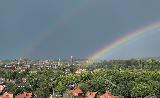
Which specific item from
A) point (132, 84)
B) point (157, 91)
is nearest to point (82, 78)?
point (132, 84)

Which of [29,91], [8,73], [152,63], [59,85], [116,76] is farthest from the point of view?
[152,63]

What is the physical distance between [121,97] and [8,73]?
44.5m

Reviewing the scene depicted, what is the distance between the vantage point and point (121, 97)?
51.2 meters

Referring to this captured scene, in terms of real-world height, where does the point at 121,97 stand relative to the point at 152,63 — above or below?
below

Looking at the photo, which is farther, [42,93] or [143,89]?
[143,89]

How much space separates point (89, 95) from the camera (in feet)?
176

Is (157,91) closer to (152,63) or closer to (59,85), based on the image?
(59,85)

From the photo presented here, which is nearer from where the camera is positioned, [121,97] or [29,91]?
[121,97]

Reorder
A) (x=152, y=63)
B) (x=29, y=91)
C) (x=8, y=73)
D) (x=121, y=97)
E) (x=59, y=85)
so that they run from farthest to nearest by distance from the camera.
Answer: (x=152, y=63), (x=8, y=73), (x=59, y=85), (x=29, y=91), (x=121, y=97)

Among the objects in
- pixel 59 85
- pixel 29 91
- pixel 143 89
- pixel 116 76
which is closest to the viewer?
pixel 143 89

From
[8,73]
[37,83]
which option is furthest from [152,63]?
[37,83]

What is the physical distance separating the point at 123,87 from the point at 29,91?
1326 cm

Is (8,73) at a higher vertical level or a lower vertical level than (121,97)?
higher

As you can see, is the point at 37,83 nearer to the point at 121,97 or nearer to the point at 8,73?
the point at 121,97
